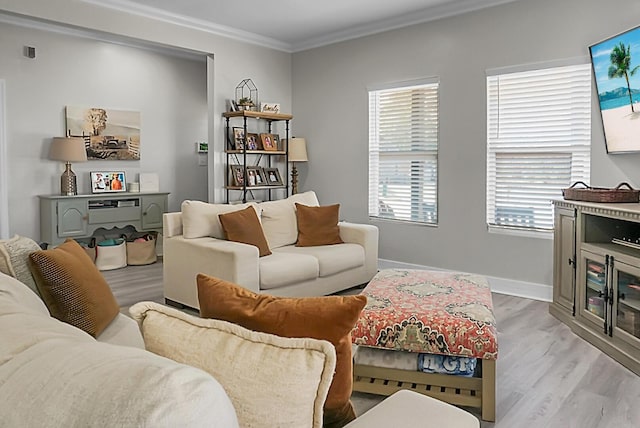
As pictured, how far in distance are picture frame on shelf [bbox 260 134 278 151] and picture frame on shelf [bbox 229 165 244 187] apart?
0.43 meters

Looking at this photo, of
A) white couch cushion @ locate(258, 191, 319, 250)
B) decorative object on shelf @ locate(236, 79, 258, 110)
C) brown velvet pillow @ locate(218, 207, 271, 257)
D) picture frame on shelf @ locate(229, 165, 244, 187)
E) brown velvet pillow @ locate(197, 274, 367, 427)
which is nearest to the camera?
brown velvet pillow @ locate(197, 274, 367, 427)

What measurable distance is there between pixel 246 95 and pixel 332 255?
2.59 meters

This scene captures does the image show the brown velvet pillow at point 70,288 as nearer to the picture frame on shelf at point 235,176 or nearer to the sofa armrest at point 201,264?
the sofa armrest at point 201,264

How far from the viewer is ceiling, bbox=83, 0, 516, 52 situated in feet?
15.9

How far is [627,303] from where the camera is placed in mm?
3031

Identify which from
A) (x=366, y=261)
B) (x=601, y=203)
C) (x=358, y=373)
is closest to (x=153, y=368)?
(x=358, y=373)

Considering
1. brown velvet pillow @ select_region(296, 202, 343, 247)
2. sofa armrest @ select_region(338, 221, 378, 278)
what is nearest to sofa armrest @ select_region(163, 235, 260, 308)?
brown velvet pillow @ select_region(296, 202, 343, 247)

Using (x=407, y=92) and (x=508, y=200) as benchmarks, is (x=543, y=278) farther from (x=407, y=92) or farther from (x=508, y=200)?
(x=407, y=92)

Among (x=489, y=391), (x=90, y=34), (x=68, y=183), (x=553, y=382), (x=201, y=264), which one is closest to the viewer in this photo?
(x=489, y=391)

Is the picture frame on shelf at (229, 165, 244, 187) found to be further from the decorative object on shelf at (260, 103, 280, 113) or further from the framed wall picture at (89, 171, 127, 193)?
the framed wall picture at (89, 171, 127, 193)

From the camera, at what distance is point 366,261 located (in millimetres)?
4891

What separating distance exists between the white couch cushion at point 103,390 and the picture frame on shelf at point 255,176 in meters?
5.21

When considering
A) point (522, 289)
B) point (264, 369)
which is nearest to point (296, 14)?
point (522, 289)

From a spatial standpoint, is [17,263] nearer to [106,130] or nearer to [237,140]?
[237,140]
